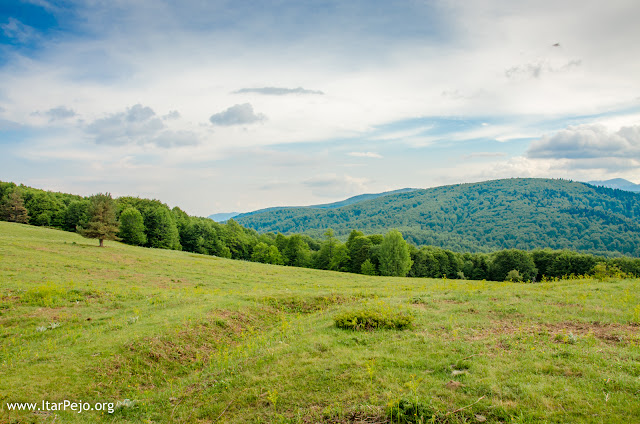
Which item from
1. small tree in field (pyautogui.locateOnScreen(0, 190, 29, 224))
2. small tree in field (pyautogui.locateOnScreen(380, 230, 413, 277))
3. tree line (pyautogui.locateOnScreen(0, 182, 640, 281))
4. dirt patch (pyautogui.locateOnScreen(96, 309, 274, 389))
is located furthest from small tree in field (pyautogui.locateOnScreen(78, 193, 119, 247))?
small tree in field (pyautogui.locateOnScreen(380, 230, 413, 277))

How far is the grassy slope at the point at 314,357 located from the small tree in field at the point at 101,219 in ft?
88.3

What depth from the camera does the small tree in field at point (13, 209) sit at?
69438 millimetres

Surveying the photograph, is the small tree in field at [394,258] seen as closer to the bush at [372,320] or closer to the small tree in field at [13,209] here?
the bush at [372,320]

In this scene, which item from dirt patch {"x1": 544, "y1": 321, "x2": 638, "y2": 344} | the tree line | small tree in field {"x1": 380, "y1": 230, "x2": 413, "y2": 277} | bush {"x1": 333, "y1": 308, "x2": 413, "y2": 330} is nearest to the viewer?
dirt patch {"x1": 544, "y1": 321, "x2": 638, "y2": 344}

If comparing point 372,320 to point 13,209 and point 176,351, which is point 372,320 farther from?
point 13,209

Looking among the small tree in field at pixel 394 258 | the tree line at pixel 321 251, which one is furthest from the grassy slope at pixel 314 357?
the tree line at pixel 321 251

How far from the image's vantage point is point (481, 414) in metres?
6.21

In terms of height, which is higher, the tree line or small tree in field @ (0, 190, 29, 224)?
small tree in field @ (0, 190, 29, 224)

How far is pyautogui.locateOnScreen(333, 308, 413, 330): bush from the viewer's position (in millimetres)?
11977

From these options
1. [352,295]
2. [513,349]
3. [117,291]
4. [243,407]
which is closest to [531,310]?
[513,349]

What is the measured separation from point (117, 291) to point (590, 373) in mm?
24301

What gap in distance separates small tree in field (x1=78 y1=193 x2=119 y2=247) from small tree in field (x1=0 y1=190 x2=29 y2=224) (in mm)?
43993

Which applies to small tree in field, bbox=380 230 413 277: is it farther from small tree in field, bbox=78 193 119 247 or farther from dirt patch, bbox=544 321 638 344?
dirt patch, bbox=544 321 638 344

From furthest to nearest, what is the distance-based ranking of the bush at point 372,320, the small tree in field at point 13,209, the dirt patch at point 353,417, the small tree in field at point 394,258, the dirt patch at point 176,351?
the small tree in field at point 13,209 → the small tree in field at point 394,258 → the bush at point 372,320 → the dirt patch at point 176,351 → the dirt patch at point 353,417
